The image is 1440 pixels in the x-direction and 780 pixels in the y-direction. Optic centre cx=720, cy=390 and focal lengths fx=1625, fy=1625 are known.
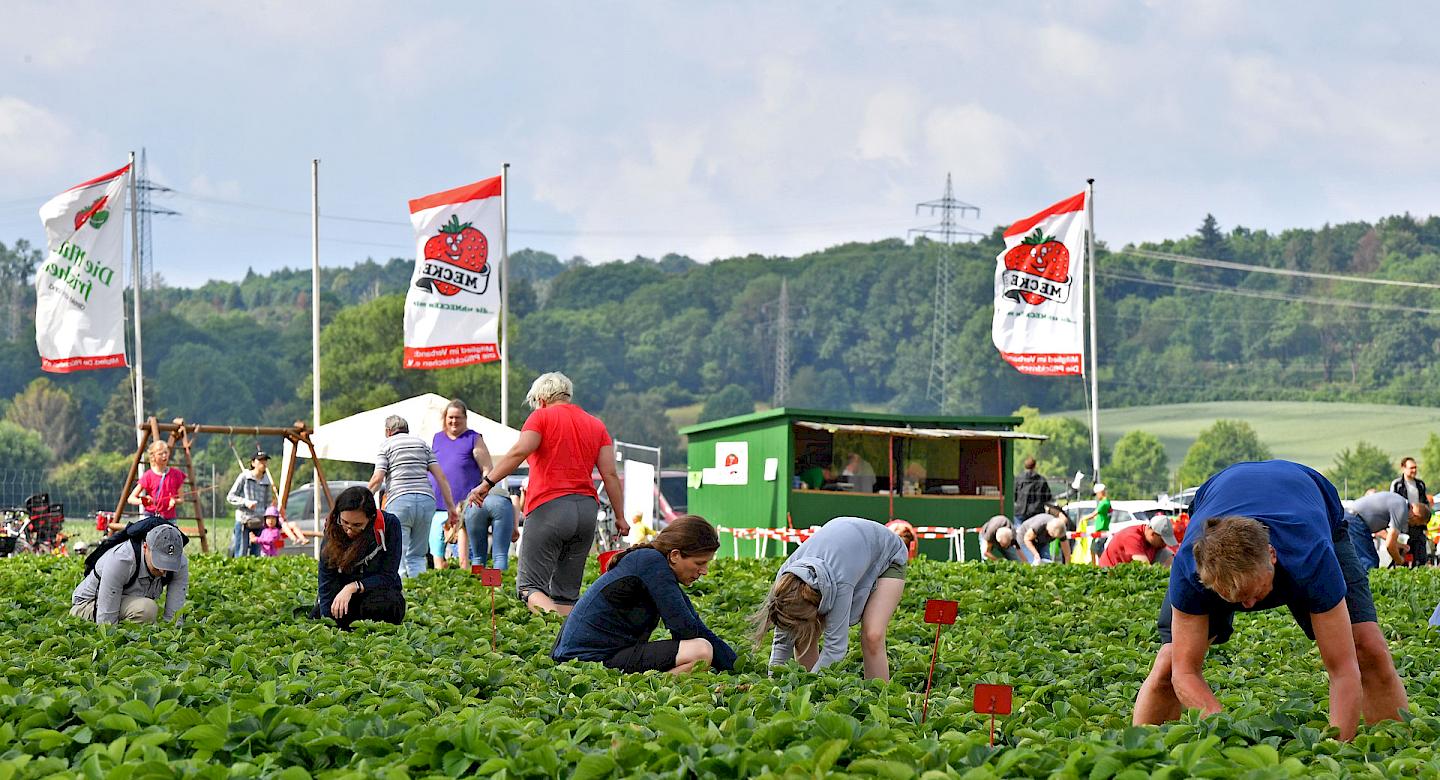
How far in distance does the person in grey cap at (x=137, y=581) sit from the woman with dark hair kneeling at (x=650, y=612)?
2.85m

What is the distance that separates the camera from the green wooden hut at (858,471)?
20.8m

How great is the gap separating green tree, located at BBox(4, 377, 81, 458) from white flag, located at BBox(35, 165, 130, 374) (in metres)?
81.4

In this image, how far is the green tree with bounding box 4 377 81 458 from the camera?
99312mm

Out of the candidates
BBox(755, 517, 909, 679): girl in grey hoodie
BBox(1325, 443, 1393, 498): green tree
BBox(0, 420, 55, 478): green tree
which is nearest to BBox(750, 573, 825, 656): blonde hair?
BBox(755, 517, 909, 679): girl in grey hoodie

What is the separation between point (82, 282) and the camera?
23.3m

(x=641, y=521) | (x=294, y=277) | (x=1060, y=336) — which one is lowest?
(x=641, y=521)

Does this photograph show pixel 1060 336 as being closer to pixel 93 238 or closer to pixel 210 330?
pixel 93 238

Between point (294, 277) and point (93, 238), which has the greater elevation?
point (294, 277)

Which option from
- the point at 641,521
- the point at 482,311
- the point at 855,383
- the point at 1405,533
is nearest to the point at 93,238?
the point at 482,311

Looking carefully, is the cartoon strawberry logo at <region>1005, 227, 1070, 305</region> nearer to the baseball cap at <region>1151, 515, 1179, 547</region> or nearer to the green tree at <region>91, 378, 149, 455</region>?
the baseball cap at <region>1151, 515, 1179, 547</region>

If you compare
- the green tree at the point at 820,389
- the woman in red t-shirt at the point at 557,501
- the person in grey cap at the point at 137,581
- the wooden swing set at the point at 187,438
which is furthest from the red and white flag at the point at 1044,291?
the green tree at the point at 820,389

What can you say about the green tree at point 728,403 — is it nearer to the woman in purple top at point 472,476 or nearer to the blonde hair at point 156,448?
the blonde hair at point 156,448

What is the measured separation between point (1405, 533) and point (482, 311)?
39.5 feet

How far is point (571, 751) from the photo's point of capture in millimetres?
4590
